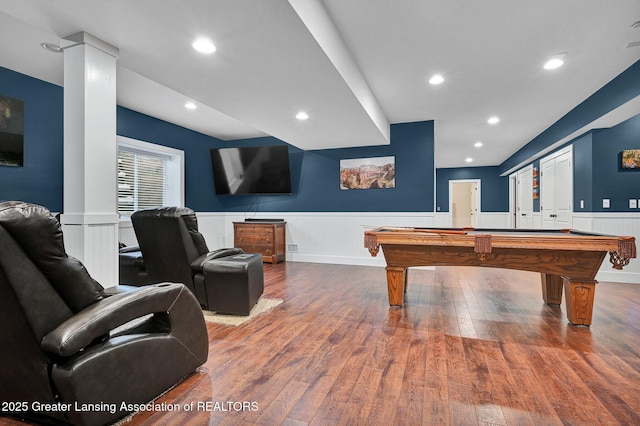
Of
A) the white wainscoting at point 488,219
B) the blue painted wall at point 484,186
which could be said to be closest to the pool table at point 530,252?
the white wainscoting at point 488,219

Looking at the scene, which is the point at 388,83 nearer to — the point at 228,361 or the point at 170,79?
the point at 170,79

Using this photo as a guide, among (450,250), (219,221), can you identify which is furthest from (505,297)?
(219,221)

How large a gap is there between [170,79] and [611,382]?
422 cm

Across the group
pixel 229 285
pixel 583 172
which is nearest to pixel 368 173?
pixel 583 172

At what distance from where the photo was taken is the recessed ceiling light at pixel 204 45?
2.48m

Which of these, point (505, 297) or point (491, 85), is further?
point (491, 85)

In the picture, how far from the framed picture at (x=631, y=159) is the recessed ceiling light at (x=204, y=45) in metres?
5.55

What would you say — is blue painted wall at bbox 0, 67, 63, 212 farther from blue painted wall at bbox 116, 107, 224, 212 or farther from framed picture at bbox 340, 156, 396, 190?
framed picture at bbox 340, 156, 396, 190

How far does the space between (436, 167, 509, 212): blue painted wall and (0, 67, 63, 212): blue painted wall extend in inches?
403

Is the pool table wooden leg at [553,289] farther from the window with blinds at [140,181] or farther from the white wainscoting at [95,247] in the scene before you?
the window with blinds at [140,181]

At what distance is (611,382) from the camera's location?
190cm

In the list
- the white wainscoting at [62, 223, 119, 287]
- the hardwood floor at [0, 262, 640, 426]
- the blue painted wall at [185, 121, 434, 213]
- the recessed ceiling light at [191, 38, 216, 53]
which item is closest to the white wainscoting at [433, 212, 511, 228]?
the blue painted wall at [185, 121, 434, 213]

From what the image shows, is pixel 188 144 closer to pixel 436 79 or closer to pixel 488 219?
pixel 436 79

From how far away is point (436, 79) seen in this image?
12.7ft
